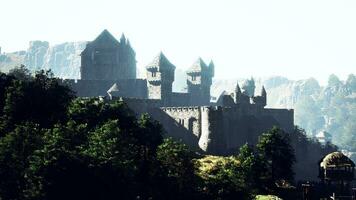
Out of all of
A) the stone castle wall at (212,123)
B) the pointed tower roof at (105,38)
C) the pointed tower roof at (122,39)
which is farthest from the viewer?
the pointed tower roof at (122,39)

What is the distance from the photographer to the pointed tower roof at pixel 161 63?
14011 cm

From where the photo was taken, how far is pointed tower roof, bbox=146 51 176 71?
140 m

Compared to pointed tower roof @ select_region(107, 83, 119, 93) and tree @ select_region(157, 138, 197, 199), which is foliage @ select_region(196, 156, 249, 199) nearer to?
tree @ select_region(157, 138, 197, 199)

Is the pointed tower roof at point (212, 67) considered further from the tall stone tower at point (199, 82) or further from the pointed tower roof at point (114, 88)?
the pointed tower roof at point (114, 88)

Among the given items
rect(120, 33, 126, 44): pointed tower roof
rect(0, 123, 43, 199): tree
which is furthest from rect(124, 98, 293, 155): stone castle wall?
rect(0, 123, 43, 199): tree

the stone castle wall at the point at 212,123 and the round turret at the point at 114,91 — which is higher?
the round turret at the point at 114,91

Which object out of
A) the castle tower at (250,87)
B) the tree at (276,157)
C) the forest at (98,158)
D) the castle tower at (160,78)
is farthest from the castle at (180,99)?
the forest at (98,158)

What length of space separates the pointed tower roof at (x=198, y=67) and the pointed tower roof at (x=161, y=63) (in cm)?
1084

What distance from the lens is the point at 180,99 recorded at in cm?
14050

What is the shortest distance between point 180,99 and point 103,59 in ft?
82.3

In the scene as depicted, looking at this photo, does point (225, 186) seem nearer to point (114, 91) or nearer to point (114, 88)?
point (114, 91)

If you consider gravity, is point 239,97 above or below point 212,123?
above

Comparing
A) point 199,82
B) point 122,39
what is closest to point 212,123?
point 199,82

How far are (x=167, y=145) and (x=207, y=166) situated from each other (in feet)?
62.0
